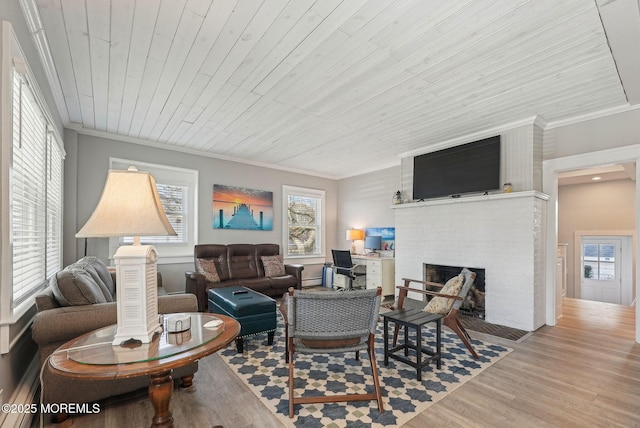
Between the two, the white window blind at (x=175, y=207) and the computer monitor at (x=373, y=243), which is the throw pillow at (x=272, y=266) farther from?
the computer monitor at (x=373, y=243)

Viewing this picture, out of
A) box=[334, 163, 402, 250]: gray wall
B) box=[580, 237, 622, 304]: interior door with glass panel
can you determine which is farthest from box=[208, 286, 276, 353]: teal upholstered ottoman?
box=[580, 237, 622, 304]: interior door with glass panel

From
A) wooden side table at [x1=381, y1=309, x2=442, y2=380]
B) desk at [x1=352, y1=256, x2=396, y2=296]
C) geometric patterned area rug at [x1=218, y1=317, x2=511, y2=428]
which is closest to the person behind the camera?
geometric patterned area rug at [x1=218, y1=317, x2=511, y2=428]

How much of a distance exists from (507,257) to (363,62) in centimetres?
300

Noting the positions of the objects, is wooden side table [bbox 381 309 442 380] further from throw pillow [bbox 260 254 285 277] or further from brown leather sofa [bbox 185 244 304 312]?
throw pillow [bbox 260 254 285 277]

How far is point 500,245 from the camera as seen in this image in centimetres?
387

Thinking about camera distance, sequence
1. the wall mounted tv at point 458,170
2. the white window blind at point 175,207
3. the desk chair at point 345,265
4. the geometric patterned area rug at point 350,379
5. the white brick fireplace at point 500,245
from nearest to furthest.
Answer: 1. the geometric patterned area rug at point 350,379
2. the white brick fireplace at point 500,245
3. the wall mounted tv at point 458,170
4. the white window blind at point 175,207
5. the desk chair at point 345,265

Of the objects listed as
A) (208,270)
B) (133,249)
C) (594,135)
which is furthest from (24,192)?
(594,135)

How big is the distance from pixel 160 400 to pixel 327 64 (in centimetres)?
255

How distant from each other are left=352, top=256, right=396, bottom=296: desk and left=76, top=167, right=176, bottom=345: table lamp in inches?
172

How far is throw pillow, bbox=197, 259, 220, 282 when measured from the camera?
4527mm

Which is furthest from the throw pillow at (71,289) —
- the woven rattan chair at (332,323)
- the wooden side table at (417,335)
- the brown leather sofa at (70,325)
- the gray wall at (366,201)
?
the gray wall at (366,201)

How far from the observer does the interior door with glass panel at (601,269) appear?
6.59 m

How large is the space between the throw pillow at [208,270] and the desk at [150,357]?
2893 millimetres

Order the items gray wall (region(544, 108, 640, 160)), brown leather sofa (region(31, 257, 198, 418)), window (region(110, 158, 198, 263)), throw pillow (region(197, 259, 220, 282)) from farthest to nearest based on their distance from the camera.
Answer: window (region(110, 158, 198, 263)) → throw pillow (region(197, 259, 220, 282)) → gray wall (region(544, 108, 640, 160)) → brown leather sofa (region(31, 257, 198, 418))
